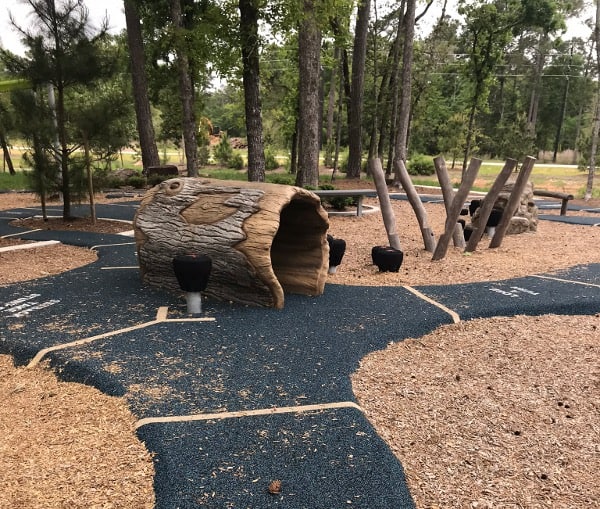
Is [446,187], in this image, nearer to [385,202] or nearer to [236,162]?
[385,202]

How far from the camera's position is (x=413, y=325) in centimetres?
450

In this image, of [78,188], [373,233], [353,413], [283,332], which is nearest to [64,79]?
→ [78,188]

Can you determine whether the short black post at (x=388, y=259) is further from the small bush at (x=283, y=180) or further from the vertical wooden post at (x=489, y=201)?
the small bush at (x=283, y=180)

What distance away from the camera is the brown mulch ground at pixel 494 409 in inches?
93.9

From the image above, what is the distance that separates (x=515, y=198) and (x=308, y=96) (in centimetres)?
552

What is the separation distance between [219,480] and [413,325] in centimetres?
269

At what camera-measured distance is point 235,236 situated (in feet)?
14.9

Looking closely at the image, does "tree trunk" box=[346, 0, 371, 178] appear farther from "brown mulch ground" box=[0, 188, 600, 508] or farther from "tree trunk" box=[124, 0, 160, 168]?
"brown mulch ground" box=[0, 188, 600, 508]

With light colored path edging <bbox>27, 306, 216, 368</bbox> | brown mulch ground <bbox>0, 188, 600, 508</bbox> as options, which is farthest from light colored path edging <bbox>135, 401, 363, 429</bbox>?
light colored path edging <bbox>27, 306, 216, 368</bbox>

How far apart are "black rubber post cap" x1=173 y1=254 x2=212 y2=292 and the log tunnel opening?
1.28 metres

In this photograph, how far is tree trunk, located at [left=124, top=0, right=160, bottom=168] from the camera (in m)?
15.9

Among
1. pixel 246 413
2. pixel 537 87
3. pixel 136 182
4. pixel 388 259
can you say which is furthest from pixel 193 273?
pixel 537 87

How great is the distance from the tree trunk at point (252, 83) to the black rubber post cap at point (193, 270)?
23.7ft

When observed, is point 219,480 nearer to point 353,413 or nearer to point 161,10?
point 353,413
